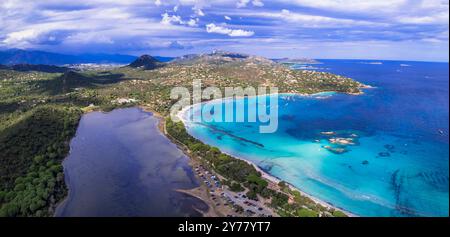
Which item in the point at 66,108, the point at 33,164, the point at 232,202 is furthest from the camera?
the point at 66,108

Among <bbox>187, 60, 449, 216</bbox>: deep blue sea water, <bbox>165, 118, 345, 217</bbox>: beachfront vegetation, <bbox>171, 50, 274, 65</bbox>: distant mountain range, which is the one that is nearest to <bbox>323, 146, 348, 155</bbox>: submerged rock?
<bbox>187, 60, 449, 216</bbox>: deep blue sea water

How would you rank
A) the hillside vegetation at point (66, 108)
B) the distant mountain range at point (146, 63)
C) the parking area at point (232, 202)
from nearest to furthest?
1. the parking area at point (232, 202)
2. the hillside vegetation at point (66, 108)
3. the distant mountain range at point (146, 63)

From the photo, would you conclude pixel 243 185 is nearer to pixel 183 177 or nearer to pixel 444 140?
pixel 183 177

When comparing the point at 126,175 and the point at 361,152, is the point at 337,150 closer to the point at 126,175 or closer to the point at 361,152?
the point at 361,152

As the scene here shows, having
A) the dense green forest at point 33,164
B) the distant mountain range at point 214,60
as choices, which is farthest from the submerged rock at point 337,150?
the distant mountain range at point 214,60

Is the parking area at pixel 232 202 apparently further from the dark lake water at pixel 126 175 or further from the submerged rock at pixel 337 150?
the submerged rock at pixel 337 150

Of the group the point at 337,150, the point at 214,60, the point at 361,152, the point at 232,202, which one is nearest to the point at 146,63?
the point at 214,60
